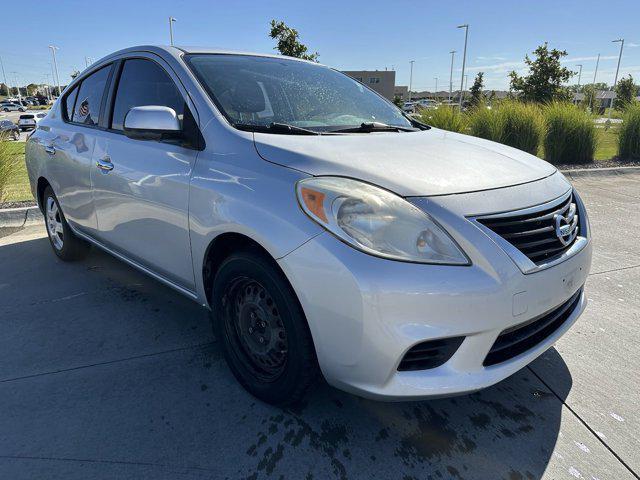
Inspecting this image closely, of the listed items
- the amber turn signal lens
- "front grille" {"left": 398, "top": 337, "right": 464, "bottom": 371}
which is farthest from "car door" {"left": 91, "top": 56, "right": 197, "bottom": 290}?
"front grille" {"left": 398, "top": 337, "right": 464, "bottom": 371}

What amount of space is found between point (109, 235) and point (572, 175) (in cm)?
814

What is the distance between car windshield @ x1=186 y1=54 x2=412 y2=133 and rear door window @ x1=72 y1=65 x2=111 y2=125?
1.06 metres

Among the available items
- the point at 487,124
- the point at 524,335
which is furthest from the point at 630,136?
the point at 524,335

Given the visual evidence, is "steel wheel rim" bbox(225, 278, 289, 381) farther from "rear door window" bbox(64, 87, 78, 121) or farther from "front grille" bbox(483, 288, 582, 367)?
"rear door window" bbox(64, 87, 78, 121)

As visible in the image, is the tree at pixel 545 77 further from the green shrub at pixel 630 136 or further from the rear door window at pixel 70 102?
the rear door window at pixel 70 102

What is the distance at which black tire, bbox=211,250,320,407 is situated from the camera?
193 cm

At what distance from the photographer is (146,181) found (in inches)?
104

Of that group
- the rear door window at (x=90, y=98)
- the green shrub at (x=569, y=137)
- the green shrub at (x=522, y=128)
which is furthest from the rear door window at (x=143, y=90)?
the green shrub at (x=569, y=137)

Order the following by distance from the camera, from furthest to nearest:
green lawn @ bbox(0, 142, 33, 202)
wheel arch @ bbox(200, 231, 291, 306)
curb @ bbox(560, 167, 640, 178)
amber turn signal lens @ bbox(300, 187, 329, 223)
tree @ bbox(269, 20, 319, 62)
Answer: tree @ bbox(269, 20, 319, 62), curb @ bbox(560, 167, 640, 178), green lawn @ bbox(0, 142, 33, 202), wheel arch @ bbox(200, 231, 291, 306), amber turn signal lens @ bbox(300, 187, 329, 223)

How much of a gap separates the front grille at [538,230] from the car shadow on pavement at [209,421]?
0.84m

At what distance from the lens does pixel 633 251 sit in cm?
457

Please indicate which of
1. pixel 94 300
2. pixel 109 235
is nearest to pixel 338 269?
pixel 109 235

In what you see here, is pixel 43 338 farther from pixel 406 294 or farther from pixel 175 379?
pixel 406 294

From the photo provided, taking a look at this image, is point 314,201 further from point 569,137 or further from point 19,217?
point 569,137
